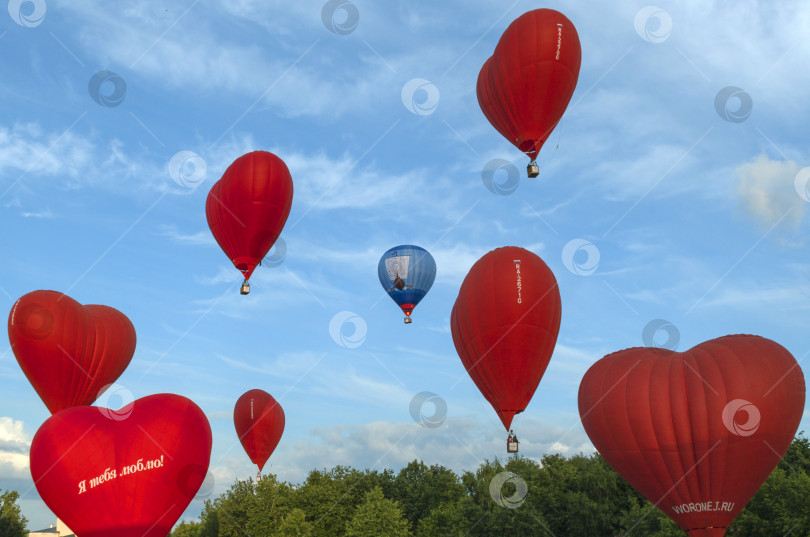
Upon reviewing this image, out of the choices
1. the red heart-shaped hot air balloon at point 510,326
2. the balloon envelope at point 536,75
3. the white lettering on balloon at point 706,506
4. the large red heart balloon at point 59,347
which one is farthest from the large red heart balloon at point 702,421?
the large red heart balloon at point 59,347

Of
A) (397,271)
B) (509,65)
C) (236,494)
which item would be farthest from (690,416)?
(236,494)

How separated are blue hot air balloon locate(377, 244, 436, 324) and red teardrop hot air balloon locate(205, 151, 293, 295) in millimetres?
7434

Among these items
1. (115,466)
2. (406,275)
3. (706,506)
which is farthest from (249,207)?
(706,506)

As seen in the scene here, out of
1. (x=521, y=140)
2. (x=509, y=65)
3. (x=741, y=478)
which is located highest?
(x=509, y=65)

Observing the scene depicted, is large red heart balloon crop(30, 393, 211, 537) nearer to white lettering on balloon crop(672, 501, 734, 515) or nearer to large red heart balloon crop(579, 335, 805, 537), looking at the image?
large red heart balloon crop(579, 335, 805, 537)

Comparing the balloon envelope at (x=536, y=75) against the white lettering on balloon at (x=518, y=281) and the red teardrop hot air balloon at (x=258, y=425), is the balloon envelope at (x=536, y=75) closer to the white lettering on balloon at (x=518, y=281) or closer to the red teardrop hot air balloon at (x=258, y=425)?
the white lettering on balloon at (x=518, y=281)

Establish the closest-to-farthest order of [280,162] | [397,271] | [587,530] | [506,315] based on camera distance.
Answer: [506,315], [280,162], [397,271], [587,530]

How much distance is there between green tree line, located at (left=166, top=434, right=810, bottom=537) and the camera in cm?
3278

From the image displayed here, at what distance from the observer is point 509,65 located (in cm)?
2566

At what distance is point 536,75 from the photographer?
982 inches

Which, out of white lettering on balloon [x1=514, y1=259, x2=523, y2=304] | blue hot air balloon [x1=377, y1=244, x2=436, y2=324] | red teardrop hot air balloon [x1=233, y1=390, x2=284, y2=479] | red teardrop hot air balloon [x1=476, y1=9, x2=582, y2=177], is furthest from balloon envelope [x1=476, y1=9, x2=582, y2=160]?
red teardrop hot air balloon [x1=233, y1=390, x2=284, y2=479]

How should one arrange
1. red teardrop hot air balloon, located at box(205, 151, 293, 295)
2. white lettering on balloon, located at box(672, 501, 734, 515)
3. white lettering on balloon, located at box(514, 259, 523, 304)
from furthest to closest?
red teardrop hot air balloon, located at box(205, 151, 293, 295) → white lettering on balloon, located at box(514, 259, 523, 304) → white lettering on balloon, located at box(672, 501, 734, 515)

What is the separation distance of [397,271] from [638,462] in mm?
15453

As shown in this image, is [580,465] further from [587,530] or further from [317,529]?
[317,529]
